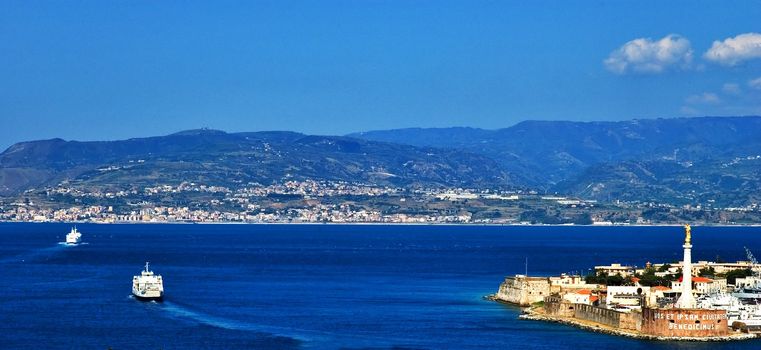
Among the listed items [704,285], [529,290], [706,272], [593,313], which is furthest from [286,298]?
[706,272]

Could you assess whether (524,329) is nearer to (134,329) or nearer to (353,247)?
(134,329)

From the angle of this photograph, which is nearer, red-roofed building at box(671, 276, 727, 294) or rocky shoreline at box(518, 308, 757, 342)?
rocky shoreline at box(518, 308, 757, 342)

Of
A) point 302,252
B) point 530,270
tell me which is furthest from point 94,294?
point 302,252

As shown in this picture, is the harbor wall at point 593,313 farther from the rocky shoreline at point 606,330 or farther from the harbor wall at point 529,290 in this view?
the harbor wall at point 529,290

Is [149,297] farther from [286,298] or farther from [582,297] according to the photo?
[582,297]

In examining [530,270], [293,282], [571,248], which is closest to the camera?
[293,282]

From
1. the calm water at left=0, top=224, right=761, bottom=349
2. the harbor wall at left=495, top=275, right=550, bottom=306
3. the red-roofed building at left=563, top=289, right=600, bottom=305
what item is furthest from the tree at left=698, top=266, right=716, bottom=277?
the red-roofed building at left=563, top=289, right=600, bottom=305

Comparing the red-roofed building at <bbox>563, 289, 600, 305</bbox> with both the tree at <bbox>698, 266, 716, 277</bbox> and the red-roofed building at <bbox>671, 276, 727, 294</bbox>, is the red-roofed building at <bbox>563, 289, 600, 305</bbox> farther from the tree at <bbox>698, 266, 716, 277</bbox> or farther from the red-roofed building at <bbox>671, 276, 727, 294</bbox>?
the tree at <bbox>698, 266, 716, 277</bbox>

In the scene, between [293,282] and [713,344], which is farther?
Answer: [293,282]
